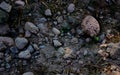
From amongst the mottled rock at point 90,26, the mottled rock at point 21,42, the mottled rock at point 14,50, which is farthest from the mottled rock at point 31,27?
the mottled rock at point 90,26

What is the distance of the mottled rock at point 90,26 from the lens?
8.92 ft

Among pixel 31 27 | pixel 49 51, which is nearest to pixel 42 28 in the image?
pixel 31 27

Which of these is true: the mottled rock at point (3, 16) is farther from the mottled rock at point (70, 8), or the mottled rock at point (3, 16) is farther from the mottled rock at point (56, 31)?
the mottled rock at point (70, 8)

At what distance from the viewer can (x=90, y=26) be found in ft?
8.96

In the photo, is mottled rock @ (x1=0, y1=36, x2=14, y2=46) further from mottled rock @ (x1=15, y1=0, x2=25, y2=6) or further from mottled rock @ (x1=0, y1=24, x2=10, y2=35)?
mottled rock @ (x1=15, y1=0, x2=25, y2=6)

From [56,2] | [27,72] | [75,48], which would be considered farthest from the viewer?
[56,2]

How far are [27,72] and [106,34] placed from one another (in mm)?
797

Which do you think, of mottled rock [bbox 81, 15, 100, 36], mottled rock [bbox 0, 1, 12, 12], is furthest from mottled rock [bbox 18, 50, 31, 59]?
mottled rock [bbox 81, 15, 100, 36]

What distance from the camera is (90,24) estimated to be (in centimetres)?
274

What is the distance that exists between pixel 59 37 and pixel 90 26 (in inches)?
11.6

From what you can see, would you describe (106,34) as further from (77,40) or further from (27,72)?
(27,72)

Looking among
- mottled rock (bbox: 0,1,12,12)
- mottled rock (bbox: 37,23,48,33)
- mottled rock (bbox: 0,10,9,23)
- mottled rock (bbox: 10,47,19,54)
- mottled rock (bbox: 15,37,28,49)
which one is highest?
mottled rock (bbox: 0,1,12,12)

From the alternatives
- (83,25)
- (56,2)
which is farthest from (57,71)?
(56,2)

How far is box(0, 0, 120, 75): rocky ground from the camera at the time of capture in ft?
8.50
